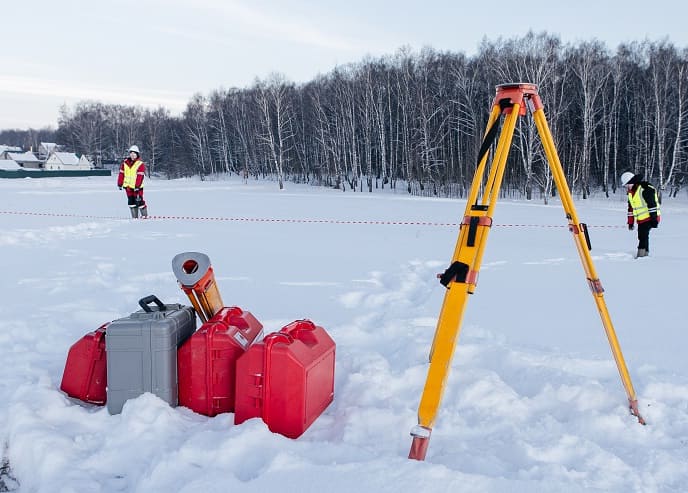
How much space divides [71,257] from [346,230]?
5631 millimetres

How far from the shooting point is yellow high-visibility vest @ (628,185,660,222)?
8255 mm

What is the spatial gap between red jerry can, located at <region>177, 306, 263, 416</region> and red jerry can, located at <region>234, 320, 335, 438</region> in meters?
0.17

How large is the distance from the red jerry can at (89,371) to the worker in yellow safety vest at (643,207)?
783cm

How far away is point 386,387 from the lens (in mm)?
3248

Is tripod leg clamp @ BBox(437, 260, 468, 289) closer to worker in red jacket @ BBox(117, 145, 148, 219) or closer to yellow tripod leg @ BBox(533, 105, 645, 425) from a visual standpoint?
yellow tripod leg @ BBox(533, 105, 645, 425)

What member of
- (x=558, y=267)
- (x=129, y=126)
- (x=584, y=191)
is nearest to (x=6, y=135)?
(x=129, y=126)

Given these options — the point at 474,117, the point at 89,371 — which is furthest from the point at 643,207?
the point at 474,117

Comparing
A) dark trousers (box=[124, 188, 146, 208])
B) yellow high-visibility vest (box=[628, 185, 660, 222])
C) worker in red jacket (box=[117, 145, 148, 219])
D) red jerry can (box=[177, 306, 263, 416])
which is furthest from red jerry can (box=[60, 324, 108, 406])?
dark trousers (box=[124, 188, 146, 208])

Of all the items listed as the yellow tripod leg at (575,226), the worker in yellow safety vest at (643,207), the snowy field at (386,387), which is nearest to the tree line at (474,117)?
the worker in yellow safety vest at (643,207)

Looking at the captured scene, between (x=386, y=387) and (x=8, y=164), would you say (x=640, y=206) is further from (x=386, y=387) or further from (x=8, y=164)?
(x=8, y=164)

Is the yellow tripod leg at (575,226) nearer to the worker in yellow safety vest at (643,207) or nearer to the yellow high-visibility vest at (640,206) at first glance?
the worker in yellow safety vest at (643,207)

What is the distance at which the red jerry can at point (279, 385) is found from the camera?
2.71 metres

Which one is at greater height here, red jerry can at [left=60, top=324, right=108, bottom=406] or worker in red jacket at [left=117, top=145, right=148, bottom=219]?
worker in red jacket at [left=117, top=145, right=148, bottom=219]

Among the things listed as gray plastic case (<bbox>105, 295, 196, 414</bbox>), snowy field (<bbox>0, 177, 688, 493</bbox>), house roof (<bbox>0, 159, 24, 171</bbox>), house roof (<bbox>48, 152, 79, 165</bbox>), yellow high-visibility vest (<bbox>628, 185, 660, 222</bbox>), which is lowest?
snowy field (<bbox>0, 177, 688, 493</bbox>)
